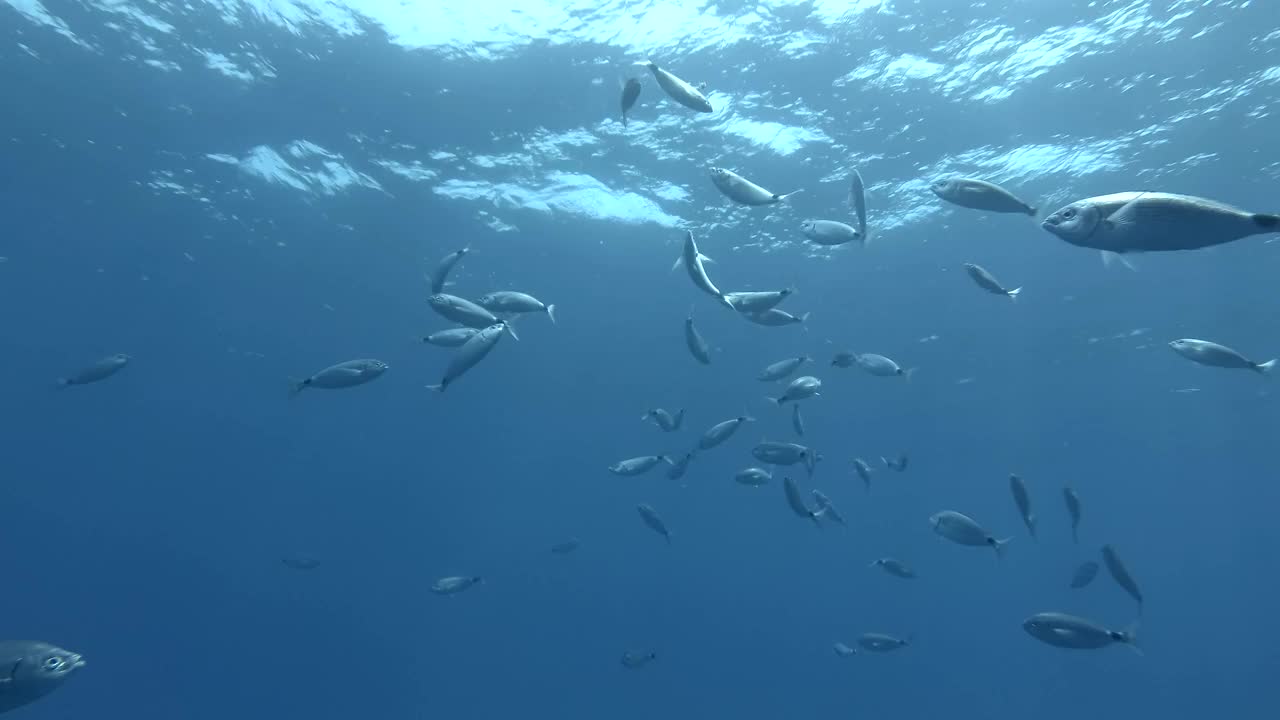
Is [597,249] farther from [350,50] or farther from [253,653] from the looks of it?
[253,653]

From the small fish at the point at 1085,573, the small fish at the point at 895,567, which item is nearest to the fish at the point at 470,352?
the small fish at the point at 895,567

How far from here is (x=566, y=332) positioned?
94.9 ft

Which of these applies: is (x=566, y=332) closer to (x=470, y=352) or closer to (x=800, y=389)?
(x=800, y=389)

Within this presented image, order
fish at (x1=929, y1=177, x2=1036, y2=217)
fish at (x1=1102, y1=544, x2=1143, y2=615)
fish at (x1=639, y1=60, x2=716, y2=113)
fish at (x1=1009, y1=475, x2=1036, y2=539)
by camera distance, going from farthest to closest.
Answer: fish at (x1=1009, y1=475, x2=1036, y2=539), fish at (x1=1102, y1=544, x2=1143, y2=615), fish at (x1=639, y1=60, x2=716, y2=113), fish at (x1=929, y1=177, x2=1036, y2=217)

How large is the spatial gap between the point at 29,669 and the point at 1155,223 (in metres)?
6.57

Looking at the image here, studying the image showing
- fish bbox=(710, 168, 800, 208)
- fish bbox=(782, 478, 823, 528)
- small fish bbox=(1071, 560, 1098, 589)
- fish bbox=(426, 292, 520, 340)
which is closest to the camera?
fish bbox=(710, 168, 800, 208)

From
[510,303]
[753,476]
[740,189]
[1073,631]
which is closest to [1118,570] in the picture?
[1073,631]

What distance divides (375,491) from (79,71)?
Result: 36522 mm

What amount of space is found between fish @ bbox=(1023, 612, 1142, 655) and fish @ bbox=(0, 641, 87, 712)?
723cm

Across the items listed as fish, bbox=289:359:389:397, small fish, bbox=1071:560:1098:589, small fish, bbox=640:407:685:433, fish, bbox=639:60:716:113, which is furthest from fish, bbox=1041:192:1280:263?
small fish, bbox=1071:560:1098:589

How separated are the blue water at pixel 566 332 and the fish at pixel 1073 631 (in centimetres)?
394

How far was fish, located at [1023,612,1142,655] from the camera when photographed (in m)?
6.18

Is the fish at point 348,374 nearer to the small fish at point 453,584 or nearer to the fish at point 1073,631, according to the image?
the fish at point 1073,631

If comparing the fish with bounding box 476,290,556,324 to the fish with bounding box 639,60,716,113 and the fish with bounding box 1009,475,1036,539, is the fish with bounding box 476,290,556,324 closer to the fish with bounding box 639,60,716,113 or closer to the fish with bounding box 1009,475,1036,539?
the fish with bounding box 639,60,716,113
